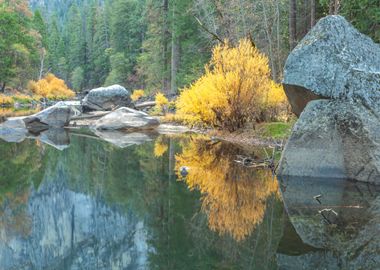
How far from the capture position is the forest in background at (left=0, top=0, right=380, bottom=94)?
2017cm

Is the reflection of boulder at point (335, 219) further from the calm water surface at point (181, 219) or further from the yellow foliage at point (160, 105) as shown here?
the yellow foliage at point (160, 105)

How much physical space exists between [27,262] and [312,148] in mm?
6278

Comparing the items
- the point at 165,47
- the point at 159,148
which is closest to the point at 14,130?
the point at 159,148

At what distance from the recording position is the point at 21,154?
1423 centimetres

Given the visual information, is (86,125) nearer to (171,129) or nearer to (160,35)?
(171,129)

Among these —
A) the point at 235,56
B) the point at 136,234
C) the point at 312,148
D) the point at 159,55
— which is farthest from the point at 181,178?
the point at 159,55

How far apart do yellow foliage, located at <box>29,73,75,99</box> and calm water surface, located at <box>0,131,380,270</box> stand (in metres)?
37.0

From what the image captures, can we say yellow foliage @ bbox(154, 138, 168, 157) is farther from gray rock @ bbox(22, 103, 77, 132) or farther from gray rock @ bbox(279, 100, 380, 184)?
gray rock @ bbox(22, 103, 77, 132)

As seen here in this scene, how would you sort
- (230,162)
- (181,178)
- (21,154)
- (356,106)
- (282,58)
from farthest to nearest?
(282,58) → (21,154) → (230,162) → (181,178) → (356,106)

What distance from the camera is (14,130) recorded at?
68.4ft

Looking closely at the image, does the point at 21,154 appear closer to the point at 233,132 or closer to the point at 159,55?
the point at 233,132

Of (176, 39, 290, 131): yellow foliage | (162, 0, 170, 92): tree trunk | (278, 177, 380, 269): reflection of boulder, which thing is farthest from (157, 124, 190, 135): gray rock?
(162, 0, 170, 92): tree trunk

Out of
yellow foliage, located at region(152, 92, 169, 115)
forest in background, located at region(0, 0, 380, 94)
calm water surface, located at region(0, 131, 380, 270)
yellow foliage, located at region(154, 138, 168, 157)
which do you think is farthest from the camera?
yellow foliage, located at region(152, 92, 169, 115)

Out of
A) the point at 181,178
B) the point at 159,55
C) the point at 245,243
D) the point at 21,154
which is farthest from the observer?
the point at 159,55
